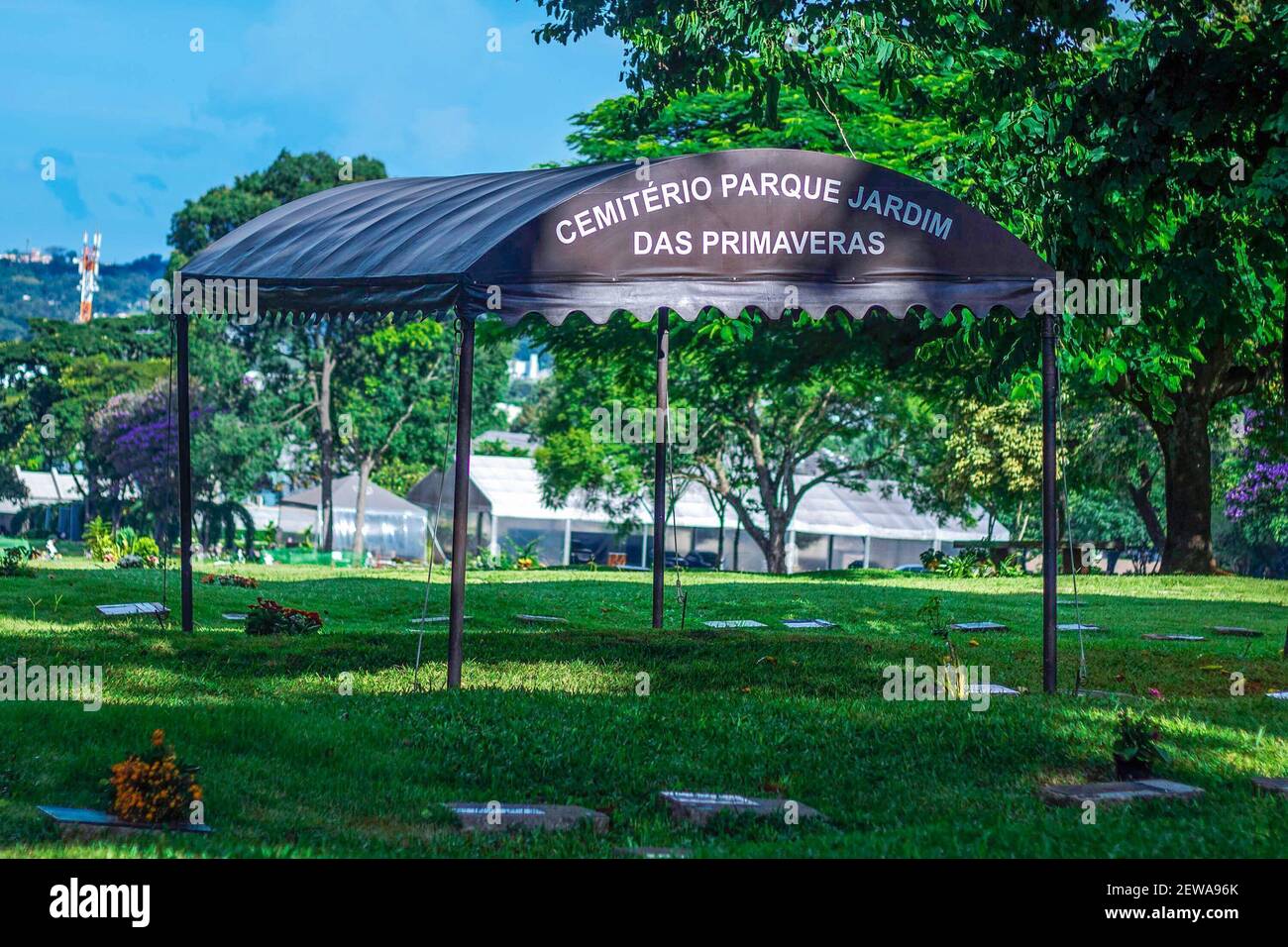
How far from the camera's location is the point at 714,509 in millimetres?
54531

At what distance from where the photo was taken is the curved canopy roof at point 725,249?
11.2 m

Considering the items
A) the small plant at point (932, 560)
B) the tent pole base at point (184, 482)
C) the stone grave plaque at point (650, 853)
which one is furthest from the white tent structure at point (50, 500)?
the stone grave plaque at point (650, 853)

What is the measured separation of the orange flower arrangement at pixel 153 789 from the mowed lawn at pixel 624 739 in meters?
0.29

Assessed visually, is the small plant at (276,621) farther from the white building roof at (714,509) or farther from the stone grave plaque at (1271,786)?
the white building roof at (714,509)

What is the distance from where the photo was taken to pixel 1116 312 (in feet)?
51.1

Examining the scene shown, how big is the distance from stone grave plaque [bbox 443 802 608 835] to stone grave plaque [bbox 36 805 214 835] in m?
1.34

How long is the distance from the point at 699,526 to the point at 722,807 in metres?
51.5

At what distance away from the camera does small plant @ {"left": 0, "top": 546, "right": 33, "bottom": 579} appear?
838 inches

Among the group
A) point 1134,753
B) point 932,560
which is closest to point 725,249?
point 1134,753

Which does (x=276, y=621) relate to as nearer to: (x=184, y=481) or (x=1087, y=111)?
(x=184, y=481)

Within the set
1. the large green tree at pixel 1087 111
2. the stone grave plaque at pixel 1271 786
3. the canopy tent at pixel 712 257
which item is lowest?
the stone grave plaque at pixel 1271 786

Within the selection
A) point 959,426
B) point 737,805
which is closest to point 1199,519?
point 959,426

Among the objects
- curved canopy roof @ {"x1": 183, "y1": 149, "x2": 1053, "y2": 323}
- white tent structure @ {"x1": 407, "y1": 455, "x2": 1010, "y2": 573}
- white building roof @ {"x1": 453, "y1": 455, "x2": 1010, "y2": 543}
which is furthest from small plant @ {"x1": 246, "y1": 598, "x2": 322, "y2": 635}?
white building roof @ {"x1": 453, "y1": 455, "x2": 1010, "y2": 543}
